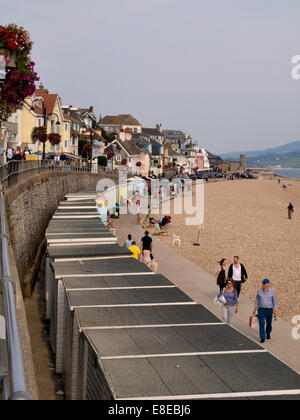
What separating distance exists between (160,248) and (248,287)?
391 inches

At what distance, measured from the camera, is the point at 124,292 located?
10.3m

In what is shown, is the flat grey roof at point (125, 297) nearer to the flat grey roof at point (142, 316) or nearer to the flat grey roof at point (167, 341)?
the flat grey roof at point (142, 316)

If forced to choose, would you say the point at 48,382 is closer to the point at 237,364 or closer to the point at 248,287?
the point at 237,364

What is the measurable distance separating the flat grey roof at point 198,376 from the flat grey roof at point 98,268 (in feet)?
16.8

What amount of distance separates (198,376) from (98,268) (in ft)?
21.5

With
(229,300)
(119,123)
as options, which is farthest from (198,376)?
(119,123)

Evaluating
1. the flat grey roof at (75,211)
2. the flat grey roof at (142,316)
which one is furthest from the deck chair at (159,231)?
the flat grey roof at (142,316)

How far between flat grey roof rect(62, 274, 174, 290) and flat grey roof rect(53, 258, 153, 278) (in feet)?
1.05

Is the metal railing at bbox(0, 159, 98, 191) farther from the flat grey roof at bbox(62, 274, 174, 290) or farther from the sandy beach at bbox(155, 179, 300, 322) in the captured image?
the sandy beach at bbox(155, 179, 300, 322)

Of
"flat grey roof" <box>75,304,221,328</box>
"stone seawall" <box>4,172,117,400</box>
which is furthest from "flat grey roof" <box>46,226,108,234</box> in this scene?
"flat grey roof" <box>75,304,221,328</box>

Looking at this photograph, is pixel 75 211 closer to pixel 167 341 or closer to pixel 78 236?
pixel 78 236

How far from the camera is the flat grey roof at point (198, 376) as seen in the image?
18.5 ft

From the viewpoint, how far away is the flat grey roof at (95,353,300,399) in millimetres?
5652

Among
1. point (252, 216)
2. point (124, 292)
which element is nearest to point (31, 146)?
point (252, 216)
